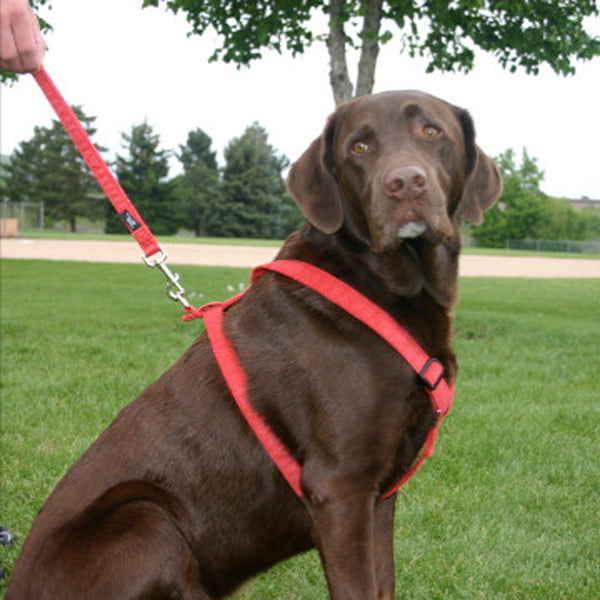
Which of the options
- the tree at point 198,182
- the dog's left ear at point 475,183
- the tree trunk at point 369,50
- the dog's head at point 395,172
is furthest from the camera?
the tree at point 198,182

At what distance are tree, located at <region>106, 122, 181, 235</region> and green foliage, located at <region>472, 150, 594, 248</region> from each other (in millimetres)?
26954

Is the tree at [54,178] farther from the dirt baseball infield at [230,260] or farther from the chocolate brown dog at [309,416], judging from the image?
the chocolate brown dog at [309,416]

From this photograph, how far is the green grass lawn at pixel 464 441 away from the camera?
352cm

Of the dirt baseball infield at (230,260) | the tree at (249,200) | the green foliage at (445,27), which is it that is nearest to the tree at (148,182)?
the tree at (249,200)

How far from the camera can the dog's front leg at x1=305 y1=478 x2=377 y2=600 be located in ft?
7.63

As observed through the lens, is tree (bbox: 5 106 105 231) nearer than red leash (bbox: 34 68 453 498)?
No

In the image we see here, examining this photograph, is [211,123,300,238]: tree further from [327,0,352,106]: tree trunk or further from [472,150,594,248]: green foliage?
[327,0,352,106]: tree trunk

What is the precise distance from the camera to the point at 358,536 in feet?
7.68

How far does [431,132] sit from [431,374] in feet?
2.84

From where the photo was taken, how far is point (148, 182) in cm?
6556

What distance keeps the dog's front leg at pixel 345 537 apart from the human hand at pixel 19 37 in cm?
166

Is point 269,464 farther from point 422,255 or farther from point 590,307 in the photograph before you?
point 590,307

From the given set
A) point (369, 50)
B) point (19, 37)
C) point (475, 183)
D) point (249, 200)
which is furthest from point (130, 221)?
point (249, 200)

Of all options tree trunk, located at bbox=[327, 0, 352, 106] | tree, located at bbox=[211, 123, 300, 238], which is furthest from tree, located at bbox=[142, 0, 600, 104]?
tree, located at bbox=[211, 123, 300, 238]
